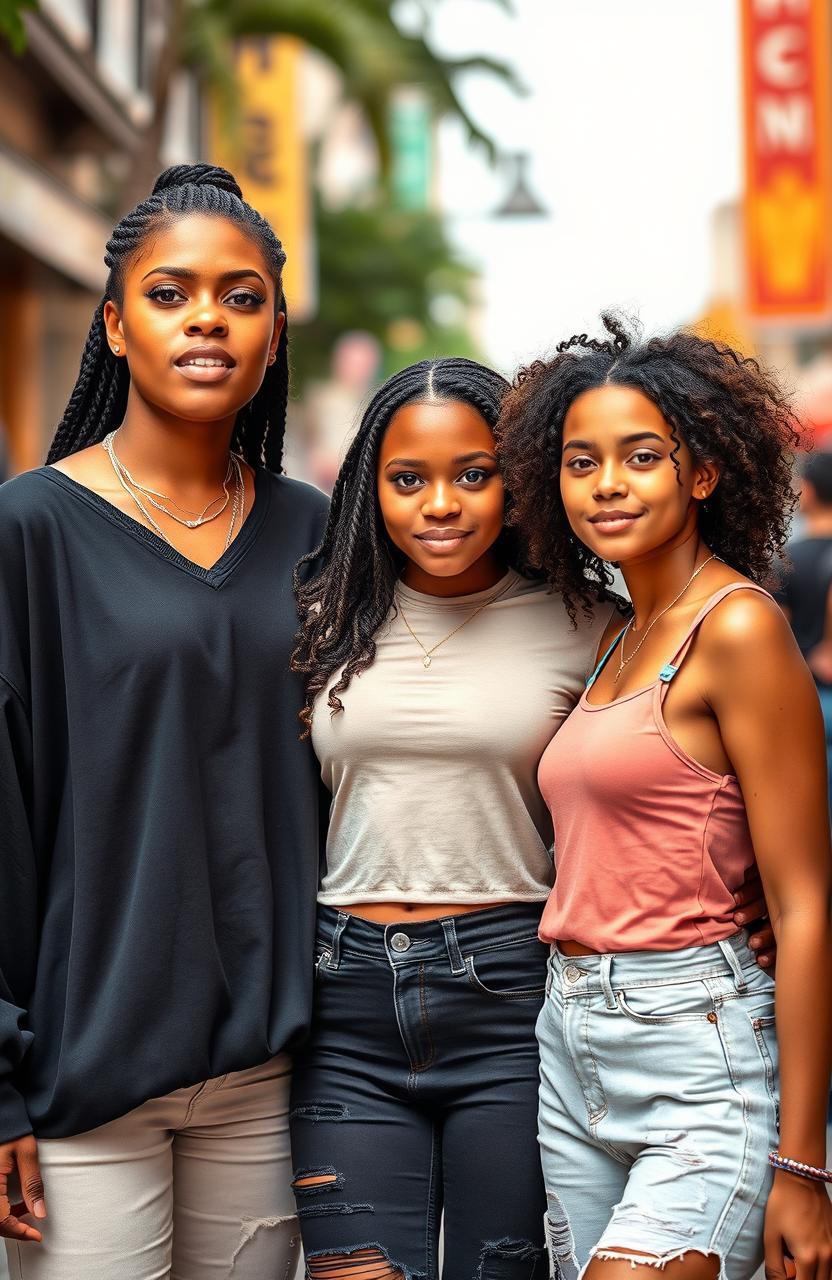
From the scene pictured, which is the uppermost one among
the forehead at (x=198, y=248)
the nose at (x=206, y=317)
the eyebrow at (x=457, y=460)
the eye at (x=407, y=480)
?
the forehead at (x=198, y=248)

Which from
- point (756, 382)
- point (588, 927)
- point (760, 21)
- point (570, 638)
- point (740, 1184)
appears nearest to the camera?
point (740, 1184)

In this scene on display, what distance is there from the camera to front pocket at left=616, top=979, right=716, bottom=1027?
8.52 feet

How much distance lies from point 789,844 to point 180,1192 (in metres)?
1.31

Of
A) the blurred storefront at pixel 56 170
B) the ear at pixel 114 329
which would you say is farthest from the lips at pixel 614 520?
the blurred storefront at pixel 56 170

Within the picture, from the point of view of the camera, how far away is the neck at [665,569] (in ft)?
9.29

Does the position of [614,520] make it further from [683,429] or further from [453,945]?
[453,945]

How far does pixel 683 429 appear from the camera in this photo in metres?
2.77

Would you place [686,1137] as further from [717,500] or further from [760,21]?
[760,21]

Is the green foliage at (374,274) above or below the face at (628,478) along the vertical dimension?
above

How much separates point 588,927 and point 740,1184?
0.47 meters

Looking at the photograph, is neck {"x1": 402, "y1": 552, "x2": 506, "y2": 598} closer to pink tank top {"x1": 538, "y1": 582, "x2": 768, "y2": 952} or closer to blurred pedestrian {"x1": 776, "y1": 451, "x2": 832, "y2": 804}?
pink tank top {"x1": 538, "y1": 582, "x2": 768, "y2": 952}

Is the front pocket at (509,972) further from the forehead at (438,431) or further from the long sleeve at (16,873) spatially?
the forehead at (438,431)

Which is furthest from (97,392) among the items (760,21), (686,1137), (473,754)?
(760,21)

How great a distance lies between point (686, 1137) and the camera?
2.55 meters
